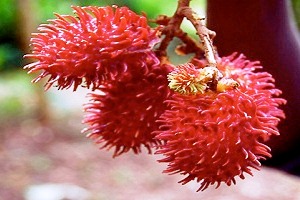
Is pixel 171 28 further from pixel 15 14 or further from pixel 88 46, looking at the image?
pixel 15 14

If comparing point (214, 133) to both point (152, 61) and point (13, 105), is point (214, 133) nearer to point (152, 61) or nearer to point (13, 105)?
point (152, 61)

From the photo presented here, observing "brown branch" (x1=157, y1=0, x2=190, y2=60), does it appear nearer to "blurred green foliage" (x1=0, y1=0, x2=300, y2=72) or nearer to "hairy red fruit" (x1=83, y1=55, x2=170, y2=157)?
"hairy red fruit" (x1=83, y1=55, x2=170, y2=157)

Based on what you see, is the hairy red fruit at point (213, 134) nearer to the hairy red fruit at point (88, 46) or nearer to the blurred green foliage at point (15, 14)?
the hairy red fruit at point (88, 46)

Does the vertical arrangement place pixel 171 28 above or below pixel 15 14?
above

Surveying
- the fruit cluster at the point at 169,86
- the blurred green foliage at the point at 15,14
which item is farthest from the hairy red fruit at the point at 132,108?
the blurred green foliage at the point at 15,14

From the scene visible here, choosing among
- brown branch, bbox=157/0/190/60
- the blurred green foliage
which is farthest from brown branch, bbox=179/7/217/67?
the blurred green foliage

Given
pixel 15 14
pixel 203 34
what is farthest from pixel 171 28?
pixel 15 14

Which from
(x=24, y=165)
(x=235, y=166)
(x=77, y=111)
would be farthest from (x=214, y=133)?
(x=77, y=111)
